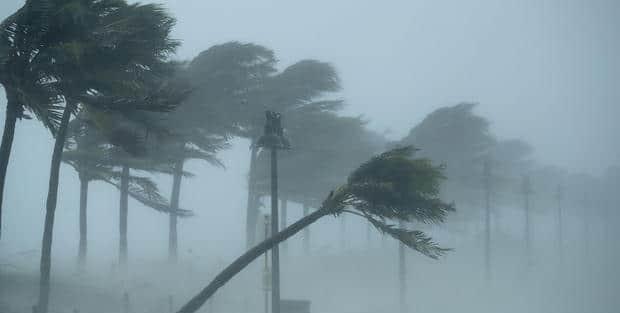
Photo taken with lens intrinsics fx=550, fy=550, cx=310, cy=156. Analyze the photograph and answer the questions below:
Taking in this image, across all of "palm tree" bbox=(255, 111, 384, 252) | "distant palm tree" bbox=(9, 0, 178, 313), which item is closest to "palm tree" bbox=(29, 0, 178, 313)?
"distant palm tree" bbox=(9, 0, 178, 313)

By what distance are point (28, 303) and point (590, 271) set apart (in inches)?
2057

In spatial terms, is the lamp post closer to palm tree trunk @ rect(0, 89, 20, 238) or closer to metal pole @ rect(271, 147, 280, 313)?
metal pole @ rect(271, 147, 280, 313)

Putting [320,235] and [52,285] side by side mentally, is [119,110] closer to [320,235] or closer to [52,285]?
[52,285]

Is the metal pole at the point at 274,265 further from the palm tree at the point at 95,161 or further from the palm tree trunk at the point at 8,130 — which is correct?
the palm tree at the point at 95,161

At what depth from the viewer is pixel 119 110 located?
1044 cm

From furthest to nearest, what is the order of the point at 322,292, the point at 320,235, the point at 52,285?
1. the point at 320,235
2. the point at 322,292
3. the point at 52,285

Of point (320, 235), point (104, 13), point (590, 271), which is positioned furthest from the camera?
point (320, 235)

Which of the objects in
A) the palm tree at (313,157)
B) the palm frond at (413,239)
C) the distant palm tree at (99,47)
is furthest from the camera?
the palm tree at (313,157)

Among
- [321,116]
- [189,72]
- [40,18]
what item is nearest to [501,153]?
[321,116]

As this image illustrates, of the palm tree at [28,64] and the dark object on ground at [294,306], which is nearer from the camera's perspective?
the palm tree at [28,64]

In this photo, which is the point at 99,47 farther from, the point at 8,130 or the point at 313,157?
the point at 313,157

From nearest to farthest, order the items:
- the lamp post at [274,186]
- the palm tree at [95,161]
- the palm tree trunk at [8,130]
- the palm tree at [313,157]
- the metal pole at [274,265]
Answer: the palm tree trunk at [8,130]
the metal pole at [274,265]
the lamp post at [274,186]
the palm tree at [95,161]
the palm tree at [313,157]

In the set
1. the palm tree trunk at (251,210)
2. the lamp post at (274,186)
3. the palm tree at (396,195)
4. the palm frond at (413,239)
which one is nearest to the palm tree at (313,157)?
the palm tree trunk at (251,210)

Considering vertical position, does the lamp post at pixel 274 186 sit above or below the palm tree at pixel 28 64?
below
